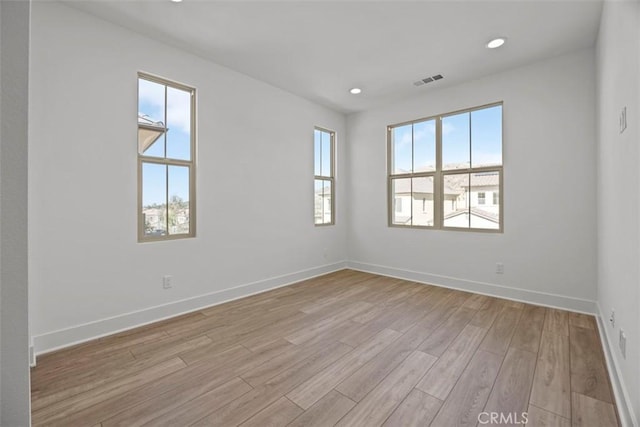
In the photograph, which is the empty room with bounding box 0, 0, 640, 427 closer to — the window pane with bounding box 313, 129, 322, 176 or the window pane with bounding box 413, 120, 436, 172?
the window pane with bounding box 413, 120, 436, 172

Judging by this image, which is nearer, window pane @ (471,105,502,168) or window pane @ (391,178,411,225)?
window pane @ (471,105,502,168)

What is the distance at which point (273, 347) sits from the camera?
239 cm

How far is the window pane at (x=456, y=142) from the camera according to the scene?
13.0ft

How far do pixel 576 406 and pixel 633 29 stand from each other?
6.76ft

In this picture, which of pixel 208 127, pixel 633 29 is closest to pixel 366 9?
pixel 633 29

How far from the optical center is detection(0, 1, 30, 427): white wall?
0.78m

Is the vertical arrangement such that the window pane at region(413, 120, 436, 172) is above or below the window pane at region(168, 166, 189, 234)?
above

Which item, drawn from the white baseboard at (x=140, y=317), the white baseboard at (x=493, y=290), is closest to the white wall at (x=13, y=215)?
the white baseboard at (x=140, y=317)

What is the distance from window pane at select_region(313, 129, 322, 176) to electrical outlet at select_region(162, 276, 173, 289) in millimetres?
2663

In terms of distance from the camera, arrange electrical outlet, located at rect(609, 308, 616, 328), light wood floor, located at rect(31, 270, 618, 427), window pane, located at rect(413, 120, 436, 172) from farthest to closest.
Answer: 1. window pane, located at rect(413, 120, 436, 172)
2. electrical outlet, located at rect(609, 308, 616, 328)
3. light wood floor, located at rect(31, 270, 618, 427)

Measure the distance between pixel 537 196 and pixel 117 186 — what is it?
454 cm

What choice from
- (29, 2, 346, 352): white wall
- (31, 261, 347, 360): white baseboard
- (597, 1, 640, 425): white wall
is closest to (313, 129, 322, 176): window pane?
(29, 2, 346, 352): white wall

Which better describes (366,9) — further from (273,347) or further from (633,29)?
(273,347)

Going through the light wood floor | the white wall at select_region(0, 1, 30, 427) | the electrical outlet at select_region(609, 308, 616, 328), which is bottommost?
the light wood floor
